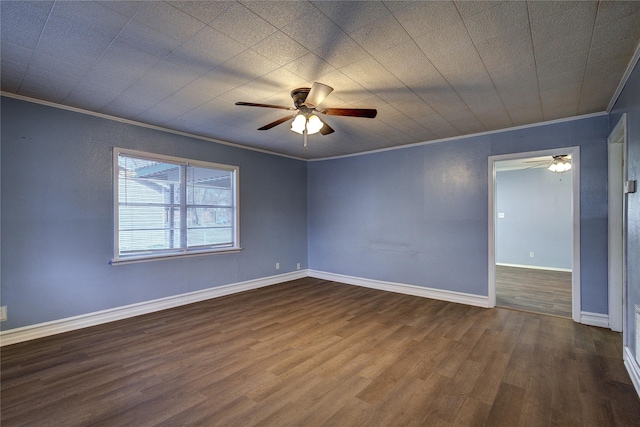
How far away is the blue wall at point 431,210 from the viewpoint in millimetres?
3432

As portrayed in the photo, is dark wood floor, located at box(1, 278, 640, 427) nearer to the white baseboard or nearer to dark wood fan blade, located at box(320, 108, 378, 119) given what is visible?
the white baseboard

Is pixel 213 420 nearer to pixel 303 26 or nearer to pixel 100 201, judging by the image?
pixel 303 26

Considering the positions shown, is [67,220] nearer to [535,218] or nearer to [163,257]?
[163,257]

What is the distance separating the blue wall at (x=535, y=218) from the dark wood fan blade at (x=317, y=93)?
7032 millimetres

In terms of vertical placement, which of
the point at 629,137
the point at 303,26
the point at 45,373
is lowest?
the point at 45,373

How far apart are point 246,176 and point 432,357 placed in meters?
3.97

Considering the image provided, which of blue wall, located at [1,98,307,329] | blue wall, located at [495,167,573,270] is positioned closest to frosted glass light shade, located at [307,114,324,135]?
blue wall, located at [1,98,307,329]

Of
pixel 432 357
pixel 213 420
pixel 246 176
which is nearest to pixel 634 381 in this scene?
pixel 432 357

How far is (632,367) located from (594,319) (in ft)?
4.45

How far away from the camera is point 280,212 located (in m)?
5.76

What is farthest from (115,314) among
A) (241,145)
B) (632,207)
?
(632,207)

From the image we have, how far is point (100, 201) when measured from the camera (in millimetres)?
3525

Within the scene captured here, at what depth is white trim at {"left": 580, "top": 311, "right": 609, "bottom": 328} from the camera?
3336 mm

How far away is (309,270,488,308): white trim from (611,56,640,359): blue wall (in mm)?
1797
